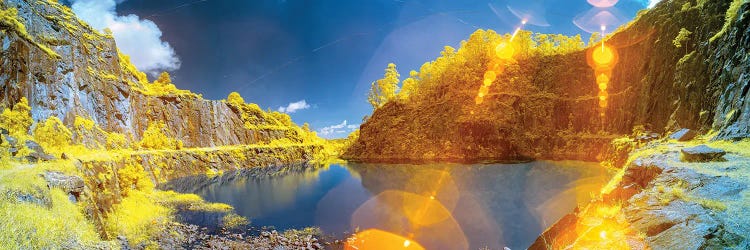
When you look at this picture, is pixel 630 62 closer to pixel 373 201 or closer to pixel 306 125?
pixel 373 201

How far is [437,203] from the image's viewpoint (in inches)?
993

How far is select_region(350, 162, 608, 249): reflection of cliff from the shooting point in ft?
57.9

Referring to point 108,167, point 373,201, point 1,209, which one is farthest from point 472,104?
point 1,209

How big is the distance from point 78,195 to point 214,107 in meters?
65.8

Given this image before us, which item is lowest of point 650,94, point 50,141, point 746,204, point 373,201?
point 373,201

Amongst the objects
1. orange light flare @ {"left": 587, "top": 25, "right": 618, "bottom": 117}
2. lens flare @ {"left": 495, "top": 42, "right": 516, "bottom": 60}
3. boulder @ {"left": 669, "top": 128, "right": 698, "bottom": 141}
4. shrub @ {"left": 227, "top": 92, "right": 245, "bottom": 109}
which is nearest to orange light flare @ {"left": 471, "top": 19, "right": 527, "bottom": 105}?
lens flare @ {"left": 495, "top": 42, "right": 516, "bottom": 60}

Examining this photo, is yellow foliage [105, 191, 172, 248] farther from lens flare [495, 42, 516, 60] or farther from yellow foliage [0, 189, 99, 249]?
lens flare [495, 42, 516, 60]

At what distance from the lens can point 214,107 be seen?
72562 mm

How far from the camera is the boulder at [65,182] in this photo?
37.8ft

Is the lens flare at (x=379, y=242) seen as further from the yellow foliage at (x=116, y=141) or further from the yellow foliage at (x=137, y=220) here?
the yellow foliage at (x=116, y=141)

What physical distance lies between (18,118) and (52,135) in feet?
7.24

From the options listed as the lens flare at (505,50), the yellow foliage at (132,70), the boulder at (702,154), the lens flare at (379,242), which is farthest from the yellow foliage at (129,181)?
the lens flare at (505,50)

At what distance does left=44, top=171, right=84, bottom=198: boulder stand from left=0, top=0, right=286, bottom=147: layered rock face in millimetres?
17234

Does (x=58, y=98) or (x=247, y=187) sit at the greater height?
(x=58, y=98)
